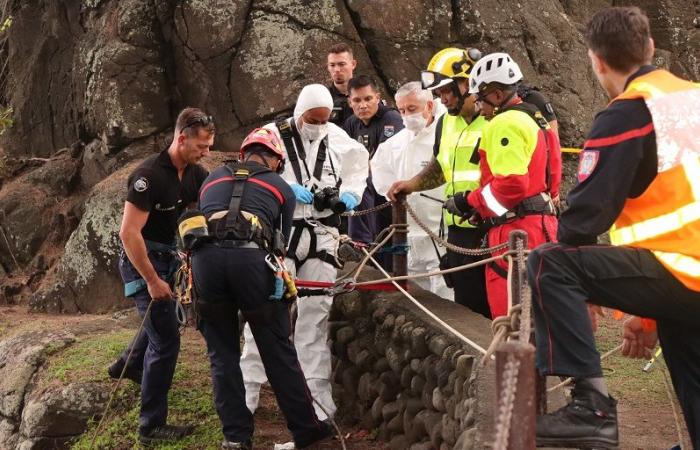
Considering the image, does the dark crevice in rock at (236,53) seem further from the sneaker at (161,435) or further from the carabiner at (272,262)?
the carabiner at (272,262)

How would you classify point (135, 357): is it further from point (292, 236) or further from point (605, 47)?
point (605, 47)

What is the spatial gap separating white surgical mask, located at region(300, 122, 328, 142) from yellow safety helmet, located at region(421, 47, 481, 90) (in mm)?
889

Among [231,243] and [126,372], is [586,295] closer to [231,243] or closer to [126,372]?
[231,243]

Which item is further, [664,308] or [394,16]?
[394,16]

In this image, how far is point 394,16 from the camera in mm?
12648

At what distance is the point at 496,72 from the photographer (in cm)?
587

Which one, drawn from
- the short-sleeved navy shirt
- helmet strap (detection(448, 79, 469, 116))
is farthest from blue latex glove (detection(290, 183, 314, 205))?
helmet strap (detection(448, 79, 469, 116))

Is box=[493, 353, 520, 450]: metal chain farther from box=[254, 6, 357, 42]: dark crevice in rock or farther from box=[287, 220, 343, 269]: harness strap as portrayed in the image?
box=[254, 6, 357, 42]: dark crevice in rock

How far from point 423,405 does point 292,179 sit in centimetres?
206

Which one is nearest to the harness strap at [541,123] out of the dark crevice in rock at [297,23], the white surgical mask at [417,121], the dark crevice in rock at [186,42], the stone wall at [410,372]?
the stone wall at [410,372]

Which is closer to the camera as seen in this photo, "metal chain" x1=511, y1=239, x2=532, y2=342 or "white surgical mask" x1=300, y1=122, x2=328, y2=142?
"metal chain" x1=511, y1=239, x2=532, y2=342

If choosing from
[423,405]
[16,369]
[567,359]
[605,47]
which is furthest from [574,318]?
[16,369]

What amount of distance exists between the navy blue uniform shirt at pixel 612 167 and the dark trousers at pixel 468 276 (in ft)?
9.21

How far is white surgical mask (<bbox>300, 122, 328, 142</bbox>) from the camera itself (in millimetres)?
7091
